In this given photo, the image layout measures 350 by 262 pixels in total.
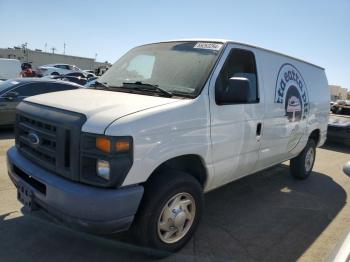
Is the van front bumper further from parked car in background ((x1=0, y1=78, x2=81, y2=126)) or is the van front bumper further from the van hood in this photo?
parked car in background ((x1=0, y1=78, x2=81, y2=126))

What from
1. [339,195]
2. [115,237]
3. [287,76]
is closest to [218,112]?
[115,237]

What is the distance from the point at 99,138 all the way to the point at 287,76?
348 centimetres

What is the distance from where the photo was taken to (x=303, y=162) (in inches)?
257

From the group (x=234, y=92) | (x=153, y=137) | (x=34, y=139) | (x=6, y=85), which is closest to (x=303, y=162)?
(x=234, y=92)

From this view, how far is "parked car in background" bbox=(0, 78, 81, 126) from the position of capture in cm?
918

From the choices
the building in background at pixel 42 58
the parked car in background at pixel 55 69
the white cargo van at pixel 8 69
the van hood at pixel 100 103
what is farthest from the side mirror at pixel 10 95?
the building in background at pixel 42 58

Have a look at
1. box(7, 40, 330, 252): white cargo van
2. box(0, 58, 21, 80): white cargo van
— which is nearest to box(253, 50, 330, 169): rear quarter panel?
box(7, 40, 330, 252): white cargo van

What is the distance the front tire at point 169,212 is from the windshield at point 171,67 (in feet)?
3.02

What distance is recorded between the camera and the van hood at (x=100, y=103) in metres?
2.89

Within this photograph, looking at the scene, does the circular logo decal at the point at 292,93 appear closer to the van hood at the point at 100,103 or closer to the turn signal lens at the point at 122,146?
the van hood at the point at 100,103

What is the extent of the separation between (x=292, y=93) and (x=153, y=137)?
10.2 feet

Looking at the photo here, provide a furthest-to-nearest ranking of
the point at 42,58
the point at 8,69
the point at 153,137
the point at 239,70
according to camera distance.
Result: the point at 42,58 → the point at 8,69 → the point at 239,70 → the point at 153,137

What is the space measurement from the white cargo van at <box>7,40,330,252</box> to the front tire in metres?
0.01

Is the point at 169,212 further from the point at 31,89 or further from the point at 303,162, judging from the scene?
the point at 31,89
